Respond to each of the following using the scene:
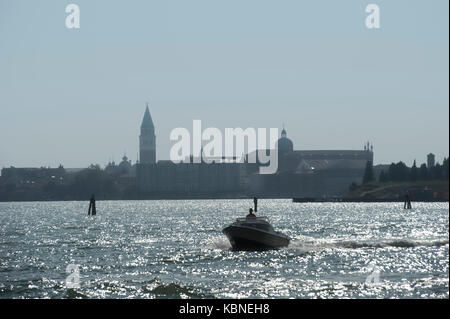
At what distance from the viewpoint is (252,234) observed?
48.6 m

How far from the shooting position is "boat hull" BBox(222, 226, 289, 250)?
48625mm

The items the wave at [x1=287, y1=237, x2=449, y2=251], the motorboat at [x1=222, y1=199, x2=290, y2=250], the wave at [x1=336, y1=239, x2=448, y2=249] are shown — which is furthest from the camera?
the wave at [x1=336, y1=239, x2=448, y2=249]

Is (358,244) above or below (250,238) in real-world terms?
below

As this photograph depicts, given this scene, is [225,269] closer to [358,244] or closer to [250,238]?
[250,238]

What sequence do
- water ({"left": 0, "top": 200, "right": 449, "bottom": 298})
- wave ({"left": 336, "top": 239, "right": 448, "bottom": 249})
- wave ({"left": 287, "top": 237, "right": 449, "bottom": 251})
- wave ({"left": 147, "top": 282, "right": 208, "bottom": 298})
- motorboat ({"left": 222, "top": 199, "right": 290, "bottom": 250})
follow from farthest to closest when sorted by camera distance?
wave ({"left": 336, "top": 239, "right": 448, "bottom": 249}) → wave ({"left": 287, "top": 237, "right": 449, "bottom": 251}) → motorboat ({"left": 222, "top": 199, "right": 290, "bottom": 250}) → water ({"left": 0, "top": 200, "right": 449, "bottom": 298}) → wave ({"left": 147, "top": 282, "right": 208, "bottom": 298})

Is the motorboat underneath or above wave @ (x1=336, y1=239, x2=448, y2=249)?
above

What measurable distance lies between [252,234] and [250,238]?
0.77ft

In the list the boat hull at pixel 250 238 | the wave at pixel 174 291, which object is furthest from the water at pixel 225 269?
the boat hull at pixel 250 238

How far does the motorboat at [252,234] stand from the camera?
4859 centimetres

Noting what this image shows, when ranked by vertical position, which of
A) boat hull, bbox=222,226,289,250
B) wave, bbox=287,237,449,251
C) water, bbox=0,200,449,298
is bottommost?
wave, bbox=287,237,449,251

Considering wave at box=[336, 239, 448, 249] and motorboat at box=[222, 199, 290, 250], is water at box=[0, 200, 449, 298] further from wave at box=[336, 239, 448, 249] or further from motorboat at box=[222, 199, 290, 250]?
motorboat at box=[222, 199, 290, 250]

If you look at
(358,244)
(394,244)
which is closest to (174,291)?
(358,244)

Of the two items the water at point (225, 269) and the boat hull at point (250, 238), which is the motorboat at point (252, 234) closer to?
the boat hull at point (250, 238)

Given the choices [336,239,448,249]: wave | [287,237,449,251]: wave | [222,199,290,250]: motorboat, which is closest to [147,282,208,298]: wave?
[222,199,290,250]: motorboat
